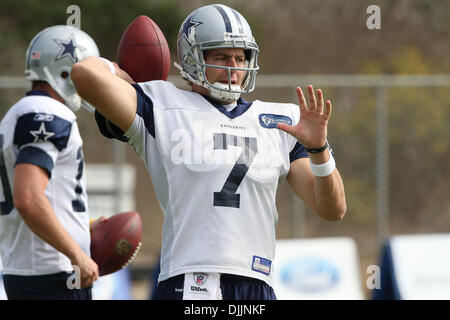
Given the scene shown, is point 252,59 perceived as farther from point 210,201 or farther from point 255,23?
point 255,23

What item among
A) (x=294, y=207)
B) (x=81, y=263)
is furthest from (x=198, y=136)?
(x=294, y=207)

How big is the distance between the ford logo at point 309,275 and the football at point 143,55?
158 inches

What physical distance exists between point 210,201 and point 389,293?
418cm

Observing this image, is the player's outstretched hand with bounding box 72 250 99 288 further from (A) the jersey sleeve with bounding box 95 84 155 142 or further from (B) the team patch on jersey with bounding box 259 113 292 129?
(B) the team patch on jersey with bounding box 259 113 292 129

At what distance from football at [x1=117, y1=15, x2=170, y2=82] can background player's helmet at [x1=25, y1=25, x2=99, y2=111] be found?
885mm

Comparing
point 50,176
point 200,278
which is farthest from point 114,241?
point 200,278

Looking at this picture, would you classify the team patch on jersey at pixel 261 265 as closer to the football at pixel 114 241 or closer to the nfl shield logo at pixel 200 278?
the nfl shield logo at pixel 200 278

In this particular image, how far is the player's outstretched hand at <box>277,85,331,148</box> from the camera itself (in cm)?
277

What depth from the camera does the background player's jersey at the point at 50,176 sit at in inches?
147

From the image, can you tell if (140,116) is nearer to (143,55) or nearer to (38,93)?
(143,55)

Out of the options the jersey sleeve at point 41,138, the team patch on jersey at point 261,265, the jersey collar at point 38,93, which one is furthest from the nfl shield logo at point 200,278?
the jersey collar at point 38,93

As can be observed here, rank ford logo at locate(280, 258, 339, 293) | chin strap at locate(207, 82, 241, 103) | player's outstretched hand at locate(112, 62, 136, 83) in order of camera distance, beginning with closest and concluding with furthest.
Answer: chin strap at locate(207, 82, 241, 103), player's outstretched hand at locate(112, 62, 136, 83), ford logo at locate(280, 258, 339, 293)

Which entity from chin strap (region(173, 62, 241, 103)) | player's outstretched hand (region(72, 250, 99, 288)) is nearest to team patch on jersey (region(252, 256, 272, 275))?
chin strap (region(173, 62, 241, 103))

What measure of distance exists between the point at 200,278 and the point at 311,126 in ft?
2.23
